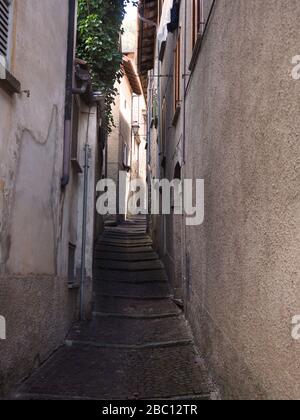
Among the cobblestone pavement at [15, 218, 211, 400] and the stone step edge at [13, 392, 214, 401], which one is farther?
the cobblestone pavement at [15, 218, 211, 400]

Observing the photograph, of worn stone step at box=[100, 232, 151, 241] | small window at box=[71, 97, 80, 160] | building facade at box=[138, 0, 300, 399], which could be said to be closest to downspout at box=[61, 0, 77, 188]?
small window at box=[71, 97, 80, 160]

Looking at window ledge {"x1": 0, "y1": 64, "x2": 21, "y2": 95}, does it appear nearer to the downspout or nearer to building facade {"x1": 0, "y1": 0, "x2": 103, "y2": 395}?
building facade {"x1": 0, "y1": 0, "x2": 103, "y2": 395}

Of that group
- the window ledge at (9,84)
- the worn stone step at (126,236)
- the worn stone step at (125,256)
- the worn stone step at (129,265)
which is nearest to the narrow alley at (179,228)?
the window ledge at (9,84)

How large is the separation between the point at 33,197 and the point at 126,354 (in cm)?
235

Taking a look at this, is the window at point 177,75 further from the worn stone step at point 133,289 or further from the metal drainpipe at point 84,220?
the worn stone step at point 133,289

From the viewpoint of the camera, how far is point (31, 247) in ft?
17.8

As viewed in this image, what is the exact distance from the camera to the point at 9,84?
4.52 metres

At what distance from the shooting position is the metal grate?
15.3ft

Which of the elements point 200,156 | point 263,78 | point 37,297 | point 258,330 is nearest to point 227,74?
point 263,78

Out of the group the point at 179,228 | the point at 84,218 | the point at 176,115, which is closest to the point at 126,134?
the point at 176,115

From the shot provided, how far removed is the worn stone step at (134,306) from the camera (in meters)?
8.48

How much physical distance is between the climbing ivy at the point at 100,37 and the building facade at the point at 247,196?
506 centimetres

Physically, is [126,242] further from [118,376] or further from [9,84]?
[9,84]

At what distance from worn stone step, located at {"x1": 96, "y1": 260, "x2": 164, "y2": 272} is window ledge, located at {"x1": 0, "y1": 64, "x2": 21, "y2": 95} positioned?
23.1 feet
